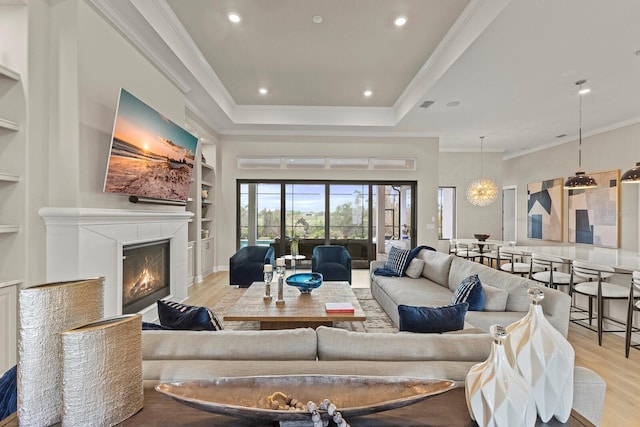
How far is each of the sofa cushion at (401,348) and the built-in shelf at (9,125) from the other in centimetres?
265

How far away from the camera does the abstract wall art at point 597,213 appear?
6.06m

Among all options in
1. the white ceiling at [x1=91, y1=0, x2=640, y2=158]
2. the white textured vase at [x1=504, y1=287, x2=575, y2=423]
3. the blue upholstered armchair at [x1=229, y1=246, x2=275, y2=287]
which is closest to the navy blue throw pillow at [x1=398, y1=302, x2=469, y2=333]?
the white textured vase at [x1=504, y1=287, x2=575, y2=423]

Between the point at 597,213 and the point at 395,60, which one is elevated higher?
the point at 395,60

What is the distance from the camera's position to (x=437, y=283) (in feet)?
13.2

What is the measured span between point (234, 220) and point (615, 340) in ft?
20.9

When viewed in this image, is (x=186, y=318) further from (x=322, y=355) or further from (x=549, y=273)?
(x=549, y=273)

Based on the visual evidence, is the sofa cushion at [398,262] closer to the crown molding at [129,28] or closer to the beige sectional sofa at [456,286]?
the beige sectional sofa at [456,286]

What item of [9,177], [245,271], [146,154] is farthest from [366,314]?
[9,177]

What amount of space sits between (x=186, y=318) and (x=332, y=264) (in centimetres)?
369

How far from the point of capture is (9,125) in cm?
228

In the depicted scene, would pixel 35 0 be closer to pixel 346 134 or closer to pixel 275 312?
pixel 275 312

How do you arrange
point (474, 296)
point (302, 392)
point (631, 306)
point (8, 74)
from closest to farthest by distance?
1. point (302, 392)
2. point (8, 74)
3. point (474, 296)
4. point (631, 306)

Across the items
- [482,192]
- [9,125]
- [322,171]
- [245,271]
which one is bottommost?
[245,271]

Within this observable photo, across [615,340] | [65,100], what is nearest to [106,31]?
[65,100]
